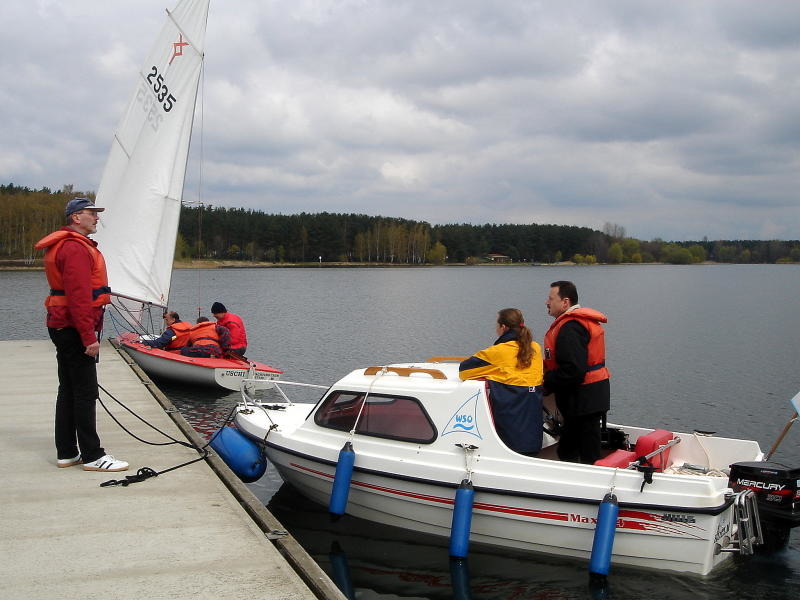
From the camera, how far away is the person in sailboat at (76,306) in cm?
637

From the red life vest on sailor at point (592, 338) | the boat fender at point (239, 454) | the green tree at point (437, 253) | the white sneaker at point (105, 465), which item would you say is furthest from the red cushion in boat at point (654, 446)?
the green tree at point (437, 253)

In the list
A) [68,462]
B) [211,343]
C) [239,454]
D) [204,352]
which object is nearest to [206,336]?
[211,343]

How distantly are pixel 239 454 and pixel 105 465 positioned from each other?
192cm

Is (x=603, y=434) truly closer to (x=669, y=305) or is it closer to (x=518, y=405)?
(x=518, y=405)

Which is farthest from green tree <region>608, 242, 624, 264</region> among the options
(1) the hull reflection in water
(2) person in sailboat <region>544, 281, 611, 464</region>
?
(2) person in sailboat <region>544, 281, 611, 464</region>

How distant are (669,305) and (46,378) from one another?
45080 mm

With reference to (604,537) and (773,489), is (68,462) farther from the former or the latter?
(773,489)

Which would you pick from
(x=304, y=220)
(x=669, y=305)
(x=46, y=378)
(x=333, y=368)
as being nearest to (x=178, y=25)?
(x=46, y=378)

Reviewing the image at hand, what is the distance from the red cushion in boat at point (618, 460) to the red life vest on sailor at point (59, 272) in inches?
203

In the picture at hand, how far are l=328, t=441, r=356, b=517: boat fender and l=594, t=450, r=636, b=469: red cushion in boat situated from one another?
2.64 m

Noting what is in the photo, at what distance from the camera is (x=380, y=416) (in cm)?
828

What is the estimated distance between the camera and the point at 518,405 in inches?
296

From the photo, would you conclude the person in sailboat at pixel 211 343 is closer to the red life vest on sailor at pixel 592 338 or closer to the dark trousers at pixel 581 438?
the dark trousers at pixel 581 438

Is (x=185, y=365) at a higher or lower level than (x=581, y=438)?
lower
